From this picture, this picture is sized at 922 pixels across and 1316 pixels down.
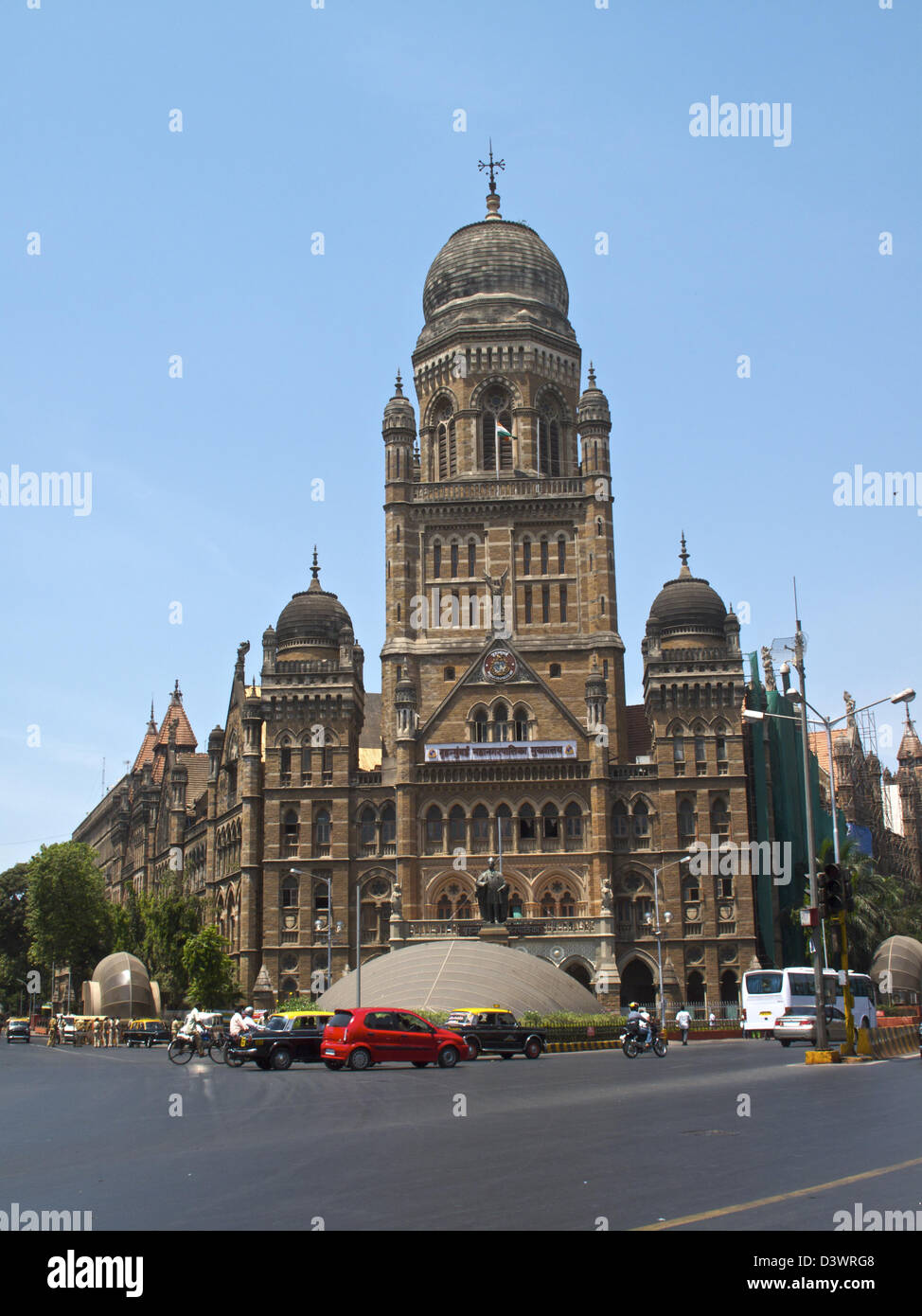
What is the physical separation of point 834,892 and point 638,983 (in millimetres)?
42548

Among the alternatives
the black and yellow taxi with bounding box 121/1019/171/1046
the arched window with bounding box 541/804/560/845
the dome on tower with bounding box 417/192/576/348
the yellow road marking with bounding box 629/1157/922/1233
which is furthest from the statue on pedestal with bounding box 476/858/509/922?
the yellow road marking with bounding box 629/1157/922/1233

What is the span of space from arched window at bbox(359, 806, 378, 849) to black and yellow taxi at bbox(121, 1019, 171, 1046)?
15.8 metres

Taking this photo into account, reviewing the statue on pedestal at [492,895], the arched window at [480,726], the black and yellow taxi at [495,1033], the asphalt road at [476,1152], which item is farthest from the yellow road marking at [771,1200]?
the arched window at [480,726]

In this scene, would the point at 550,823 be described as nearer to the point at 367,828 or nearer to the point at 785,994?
the point at 367,828

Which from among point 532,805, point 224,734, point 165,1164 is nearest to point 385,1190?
point 165,1164

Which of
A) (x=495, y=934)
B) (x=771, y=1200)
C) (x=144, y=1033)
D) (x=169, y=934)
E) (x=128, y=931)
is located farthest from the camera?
(x=128, y=931)

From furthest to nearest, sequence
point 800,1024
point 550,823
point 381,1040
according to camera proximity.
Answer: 1. point 550,823
2. point 800,1024
3. point 381,1040

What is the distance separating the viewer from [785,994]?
1828 inches

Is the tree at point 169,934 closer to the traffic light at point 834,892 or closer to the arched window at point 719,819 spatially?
the arched window at point 719,819

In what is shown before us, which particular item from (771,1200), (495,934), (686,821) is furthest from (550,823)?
(771,1200)

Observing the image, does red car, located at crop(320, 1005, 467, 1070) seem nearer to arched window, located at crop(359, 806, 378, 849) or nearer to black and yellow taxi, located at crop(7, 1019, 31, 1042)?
arched window, located at crop(359, 806, 378, 849)

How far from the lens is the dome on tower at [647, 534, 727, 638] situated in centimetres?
7650

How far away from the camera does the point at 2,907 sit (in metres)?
113
